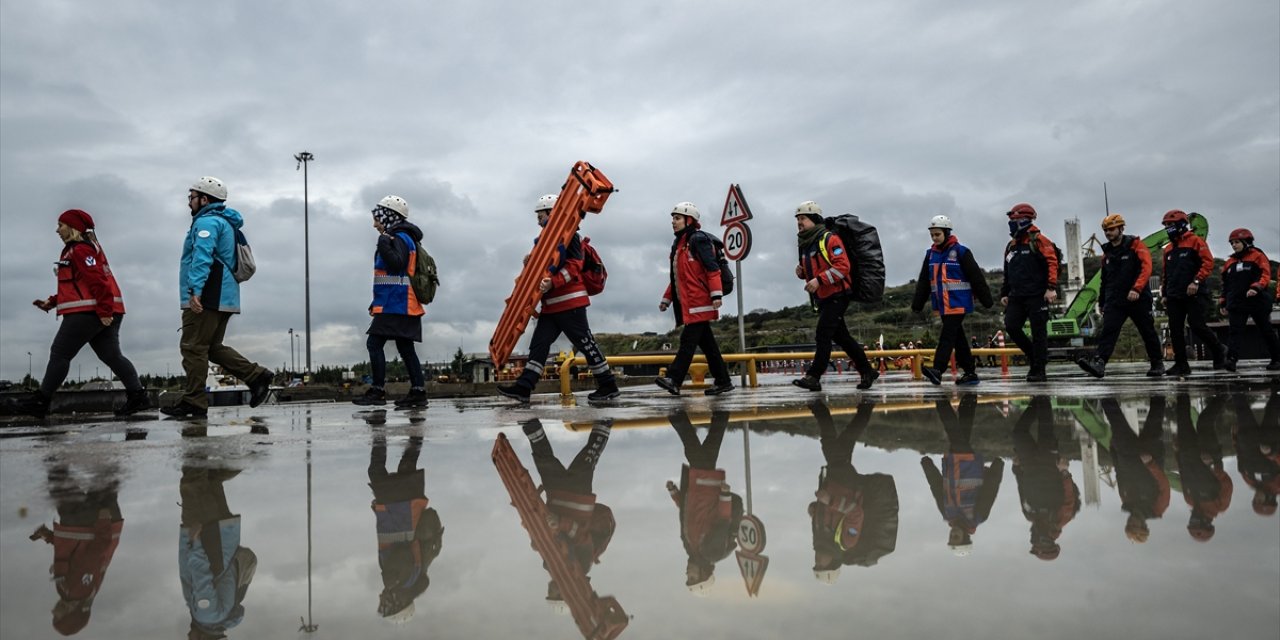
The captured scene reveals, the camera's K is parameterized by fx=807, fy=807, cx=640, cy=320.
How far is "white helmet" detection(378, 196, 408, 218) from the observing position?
26.1ft

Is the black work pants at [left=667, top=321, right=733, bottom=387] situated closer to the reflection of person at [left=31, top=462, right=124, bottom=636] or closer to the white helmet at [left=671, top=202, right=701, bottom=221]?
the white helmet at [left=671, top=202, right=701, bottom=221]

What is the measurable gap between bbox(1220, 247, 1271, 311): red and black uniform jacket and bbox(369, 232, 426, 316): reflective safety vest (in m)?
11.3

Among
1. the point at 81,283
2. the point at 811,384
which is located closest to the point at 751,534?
the point at 811,384

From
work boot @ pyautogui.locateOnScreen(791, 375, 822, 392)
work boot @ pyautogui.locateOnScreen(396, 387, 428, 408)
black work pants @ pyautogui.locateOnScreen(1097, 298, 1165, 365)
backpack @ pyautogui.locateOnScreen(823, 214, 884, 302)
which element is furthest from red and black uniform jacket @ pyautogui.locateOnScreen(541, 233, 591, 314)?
black work pants @ pyautogui.locateOnScreen(1097, 298, 1165, 365)

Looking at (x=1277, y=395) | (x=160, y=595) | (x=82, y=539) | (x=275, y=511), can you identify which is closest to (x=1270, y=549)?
(x=160, y=595)

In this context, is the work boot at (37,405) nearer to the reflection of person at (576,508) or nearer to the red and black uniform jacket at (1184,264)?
the reflection of person at (576,508)

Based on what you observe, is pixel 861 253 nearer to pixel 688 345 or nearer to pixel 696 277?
pixel 696 277

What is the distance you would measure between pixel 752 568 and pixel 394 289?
662cm

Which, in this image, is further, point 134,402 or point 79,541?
point 134,402

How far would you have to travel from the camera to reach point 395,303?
778 cm

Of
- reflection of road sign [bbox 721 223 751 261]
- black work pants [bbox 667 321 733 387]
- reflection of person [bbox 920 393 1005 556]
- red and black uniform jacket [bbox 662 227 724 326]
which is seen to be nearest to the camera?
reflection of person [bbox 920 393 1005 556]

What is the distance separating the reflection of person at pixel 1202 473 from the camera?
6.82 ft

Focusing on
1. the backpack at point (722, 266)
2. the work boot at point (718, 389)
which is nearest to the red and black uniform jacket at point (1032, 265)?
the backpack at point (722, 266)

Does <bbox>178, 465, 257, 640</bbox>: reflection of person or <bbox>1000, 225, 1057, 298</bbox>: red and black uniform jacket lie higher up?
<bbox>1000, 225, 1057, 298</bbox>: red and black uniform jacket
